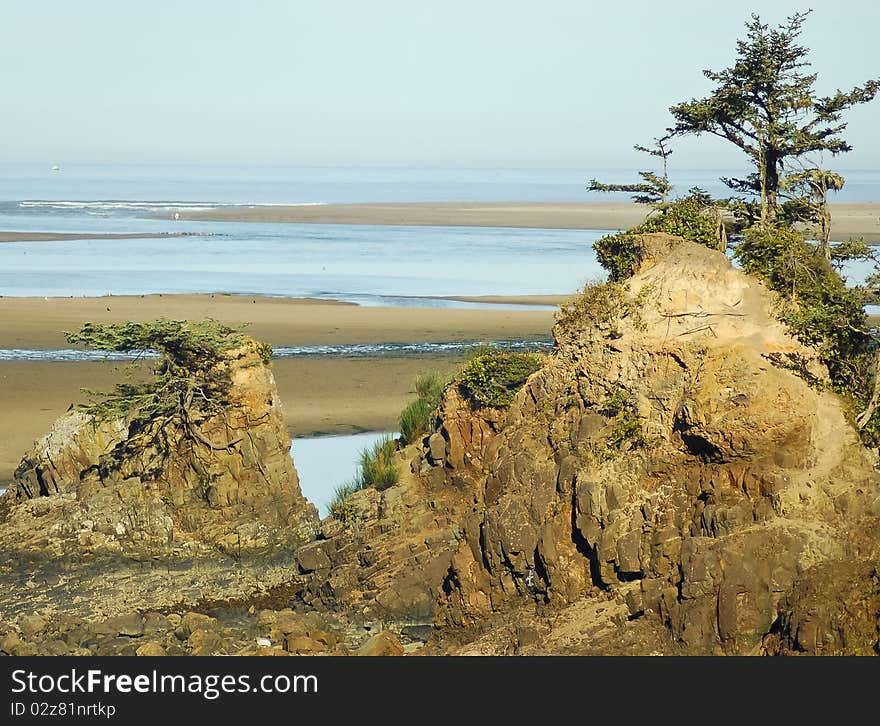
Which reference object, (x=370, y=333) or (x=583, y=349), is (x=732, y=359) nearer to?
(x=583, y=349)

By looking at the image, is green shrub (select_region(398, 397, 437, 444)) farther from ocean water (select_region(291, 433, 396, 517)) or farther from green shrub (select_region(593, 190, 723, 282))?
green shrub (select_region(593, 190, 723, 282))

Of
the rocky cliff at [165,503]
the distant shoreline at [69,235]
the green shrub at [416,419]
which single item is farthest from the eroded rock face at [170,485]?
the distant shoreline at [69,235]

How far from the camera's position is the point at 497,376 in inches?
864

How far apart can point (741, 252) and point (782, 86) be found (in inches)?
354

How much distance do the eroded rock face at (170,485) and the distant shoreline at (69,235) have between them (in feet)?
246

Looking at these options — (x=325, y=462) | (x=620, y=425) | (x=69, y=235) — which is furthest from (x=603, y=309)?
(x=69, y=235)

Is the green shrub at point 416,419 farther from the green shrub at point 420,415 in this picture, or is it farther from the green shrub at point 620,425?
the green shrub at point 620,425

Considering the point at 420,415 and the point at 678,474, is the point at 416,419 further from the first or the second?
the point at 678,474

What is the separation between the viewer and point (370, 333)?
5131 centimetres

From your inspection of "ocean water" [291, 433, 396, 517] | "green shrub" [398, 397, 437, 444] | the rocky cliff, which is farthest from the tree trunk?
"ocean water" [291, 433, 396, 517]

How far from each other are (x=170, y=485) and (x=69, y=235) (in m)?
81.3

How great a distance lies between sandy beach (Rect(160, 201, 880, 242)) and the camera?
12056 centimetres

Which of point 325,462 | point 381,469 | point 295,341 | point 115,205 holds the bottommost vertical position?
point 325,462

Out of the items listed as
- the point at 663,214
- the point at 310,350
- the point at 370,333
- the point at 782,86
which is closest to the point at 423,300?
the point at 370,333
